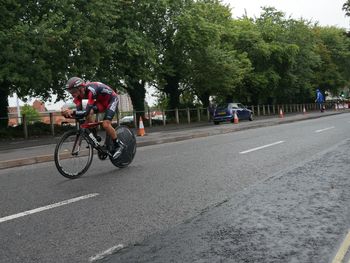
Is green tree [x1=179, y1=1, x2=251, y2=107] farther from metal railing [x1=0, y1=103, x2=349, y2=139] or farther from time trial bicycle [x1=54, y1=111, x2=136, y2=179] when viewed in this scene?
time trial bicycle [x1=54, y1=111, x2=136, y2=179]

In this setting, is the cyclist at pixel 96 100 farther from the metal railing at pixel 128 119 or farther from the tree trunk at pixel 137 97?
the tree trunk at pixel 137 97

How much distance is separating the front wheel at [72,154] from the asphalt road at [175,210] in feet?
0.76

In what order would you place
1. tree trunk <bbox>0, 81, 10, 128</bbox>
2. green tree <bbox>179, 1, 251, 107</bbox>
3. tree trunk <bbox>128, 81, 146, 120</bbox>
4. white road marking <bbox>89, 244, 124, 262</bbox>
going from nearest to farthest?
1. white road marking <bbox>89, 244, 124, 262</bbox>
2. tree trunk <bbox>0, 81, 10, 128</bbox>
3. green tree <bbox>179, 1, 251, 107</bbox>
4. tree trunk <bbox>128, 81, 146, 120</bbox>

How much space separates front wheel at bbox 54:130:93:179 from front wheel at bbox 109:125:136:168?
2.68ft

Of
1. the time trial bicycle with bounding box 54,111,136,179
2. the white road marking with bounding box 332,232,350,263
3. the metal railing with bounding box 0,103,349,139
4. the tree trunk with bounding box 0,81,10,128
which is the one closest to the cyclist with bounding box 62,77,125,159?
the time trial bicycle with bounding box 54,111,136,179

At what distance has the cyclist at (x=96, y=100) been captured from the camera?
27.5ft

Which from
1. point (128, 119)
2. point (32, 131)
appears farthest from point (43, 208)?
point (128, 119)

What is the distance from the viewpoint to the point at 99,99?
8.93m

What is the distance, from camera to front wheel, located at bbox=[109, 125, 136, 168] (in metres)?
9.45

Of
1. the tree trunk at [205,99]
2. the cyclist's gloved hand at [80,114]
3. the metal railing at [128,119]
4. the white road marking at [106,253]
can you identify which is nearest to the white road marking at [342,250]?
the white road marking at [106,253]

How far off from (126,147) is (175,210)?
3912 mm

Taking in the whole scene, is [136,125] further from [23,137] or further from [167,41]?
[23,137]

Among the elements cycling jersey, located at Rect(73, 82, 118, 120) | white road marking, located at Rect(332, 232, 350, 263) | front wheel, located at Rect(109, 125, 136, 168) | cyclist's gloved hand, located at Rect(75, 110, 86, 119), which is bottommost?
white road marking, located at Rect(332, 232, 350, 263)

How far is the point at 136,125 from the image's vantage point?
3045cm
